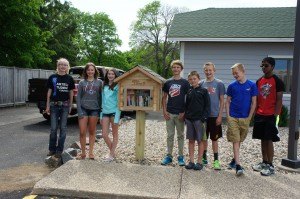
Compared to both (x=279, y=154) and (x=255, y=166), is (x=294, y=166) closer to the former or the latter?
(x=255, y=166)

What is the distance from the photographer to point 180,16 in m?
14.4

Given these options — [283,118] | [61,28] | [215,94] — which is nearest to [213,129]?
[215,94]

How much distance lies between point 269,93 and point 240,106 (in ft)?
1.69

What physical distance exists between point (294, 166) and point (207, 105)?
191cm

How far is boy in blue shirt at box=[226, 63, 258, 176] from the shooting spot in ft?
18.2

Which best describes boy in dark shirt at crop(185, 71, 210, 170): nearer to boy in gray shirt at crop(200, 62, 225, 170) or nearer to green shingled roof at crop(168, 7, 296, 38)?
boy in gray shirt at crop(200, 62, 225, 170)

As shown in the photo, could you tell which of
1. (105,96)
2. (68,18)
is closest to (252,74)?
(105,96)

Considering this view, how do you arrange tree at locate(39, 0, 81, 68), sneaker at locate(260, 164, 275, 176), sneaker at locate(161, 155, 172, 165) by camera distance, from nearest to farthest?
1. sneaker at locate(260, 164, 275, 176)
2. sneaker at locate(161, 155, 172, 165)
3. tree at locate(39, 0, 81, 68)

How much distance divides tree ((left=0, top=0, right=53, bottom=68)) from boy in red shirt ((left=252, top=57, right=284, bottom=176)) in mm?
16117

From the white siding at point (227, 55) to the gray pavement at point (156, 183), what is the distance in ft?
23.9

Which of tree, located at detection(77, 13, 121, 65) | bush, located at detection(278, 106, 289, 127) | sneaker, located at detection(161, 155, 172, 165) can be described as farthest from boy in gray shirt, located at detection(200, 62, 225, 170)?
tree, located at detection(77, 13, 121, 65)

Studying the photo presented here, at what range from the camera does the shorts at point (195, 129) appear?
5617mm

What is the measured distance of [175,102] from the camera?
5906 millimetres

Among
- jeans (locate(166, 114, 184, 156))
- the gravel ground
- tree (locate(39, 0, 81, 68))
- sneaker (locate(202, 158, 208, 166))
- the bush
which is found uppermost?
tree (locate(39, 0, 81, 68))
